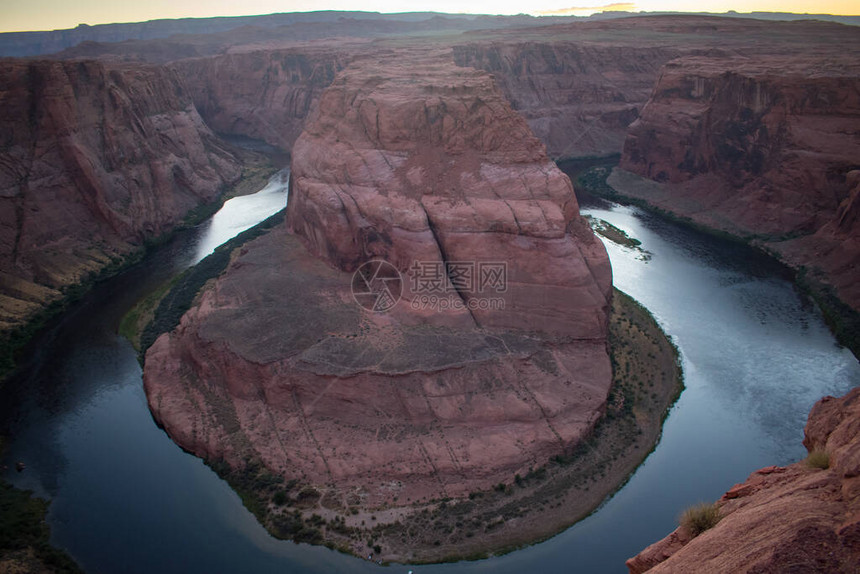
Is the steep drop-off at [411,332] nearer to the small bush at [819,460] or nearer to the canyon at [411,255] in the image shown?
the canyon at [411,255]

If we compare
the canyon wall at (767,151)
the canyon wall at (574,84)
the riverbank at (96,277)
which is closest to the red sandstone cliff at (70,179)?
the riverbank at (96,277)

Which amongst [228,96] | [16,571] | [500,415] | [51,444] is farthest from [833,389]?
[228,96]

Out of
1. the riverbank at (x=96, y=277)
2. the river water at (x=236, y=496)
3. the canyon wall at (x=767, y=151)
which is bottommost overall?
the river water at (x=236, y=496)

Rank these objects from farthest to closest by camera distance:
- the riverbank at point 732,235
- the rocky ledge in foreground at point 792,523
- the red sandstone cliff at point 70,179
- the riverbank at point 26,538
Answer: the red sandstone cliff at point 70,179 < the riverbank at point 732,235 < the riverbank at point 26,538 < the rocky ledge in foreground at point 792,523

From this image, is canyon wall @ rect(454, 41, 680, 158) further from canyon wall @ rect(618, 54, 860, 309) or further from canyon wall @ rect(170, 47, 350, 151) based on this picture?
canyon wall @ rect(170, 47, 350, 151)

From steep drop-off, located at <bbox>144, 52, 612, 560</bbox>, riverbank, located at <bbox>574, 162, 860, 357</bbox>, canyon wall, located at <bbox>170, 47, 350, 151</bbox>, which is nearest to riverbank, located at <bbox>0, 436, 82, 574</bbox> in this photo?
steep drop-off, located at <bbox>144, 52, 612, 560</bbox>

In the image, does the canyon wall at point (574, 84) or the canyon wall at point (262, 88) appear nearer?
the canyon wall at point (574, 84)
